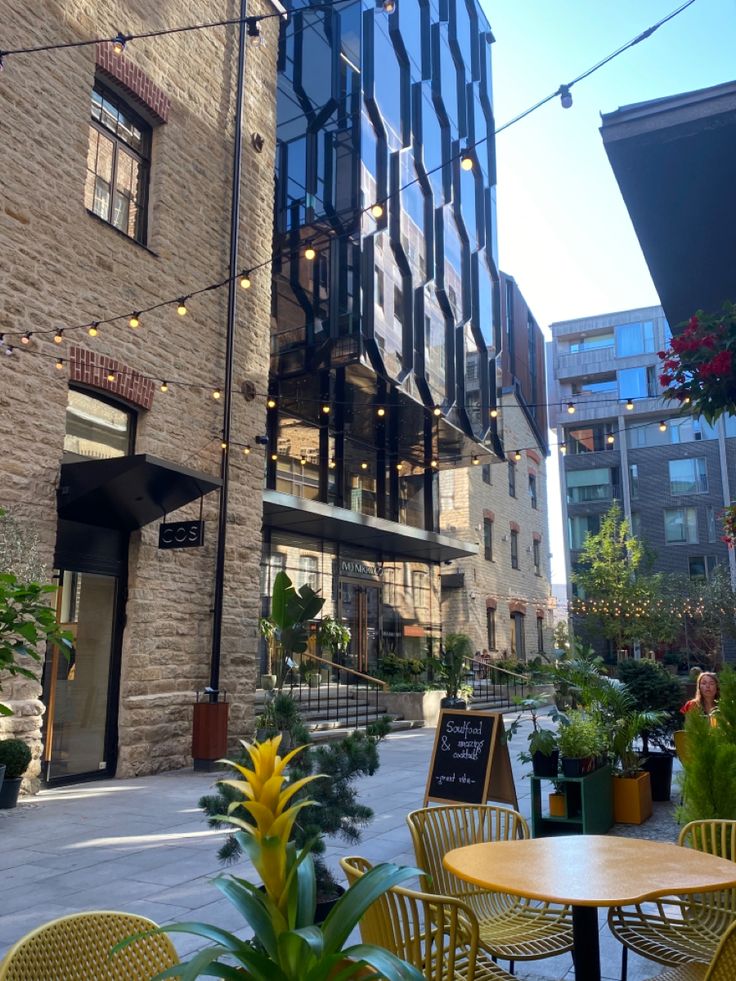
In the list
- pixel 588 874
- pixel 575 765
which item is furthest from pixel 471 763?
pixel 588 874

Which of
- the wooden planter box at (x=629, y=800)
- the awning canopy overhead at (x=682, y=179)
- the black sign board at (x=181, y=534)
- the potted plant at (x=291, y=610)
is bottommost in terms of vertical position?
the wooden planter box at (x=629, y=800)

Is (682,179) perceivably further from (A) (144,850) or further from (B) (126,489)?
(B) (126,489)

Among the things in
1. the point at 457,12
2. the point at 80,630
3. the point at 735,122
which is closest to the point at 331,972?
the point at 735,122

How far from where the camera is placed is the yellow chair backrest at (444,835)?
12.7 feet

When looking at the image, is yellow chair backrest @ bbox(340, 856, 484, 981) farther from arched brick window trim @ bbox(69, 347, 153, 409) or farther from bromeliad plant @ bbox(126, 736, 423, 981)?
arched brick window trim @ bbox(69, 347, 153, 409)

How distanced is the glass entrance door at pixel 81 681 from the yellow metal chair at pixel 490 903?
6861mm

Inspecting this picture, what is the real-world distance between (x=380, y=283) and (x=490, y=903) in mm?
14841

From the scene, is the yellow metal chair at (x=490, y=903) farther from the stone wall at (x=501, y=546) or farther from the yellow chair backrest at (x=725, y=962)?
the stone wall at (x=501, y=546)

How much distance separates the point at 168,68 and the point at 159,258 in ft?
9.75

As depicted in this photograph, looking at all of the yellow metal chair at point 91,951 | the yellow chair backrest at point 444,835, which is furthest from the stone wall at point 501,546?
the yellow metal chair at point 91,951

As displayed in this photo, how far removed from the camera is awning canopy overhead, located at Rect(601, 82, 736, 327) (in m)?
4.70

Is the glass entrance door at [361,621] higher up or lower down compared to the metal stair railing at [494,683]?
higher up

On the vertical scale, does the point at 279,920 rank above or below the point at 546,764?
above

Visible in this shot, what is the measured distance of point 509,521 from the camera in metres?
29.8
